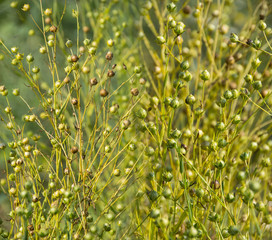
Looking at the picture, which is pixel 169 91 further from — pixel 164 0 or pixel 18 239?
pixel 18 239

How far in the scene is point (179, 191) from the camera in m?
0.59

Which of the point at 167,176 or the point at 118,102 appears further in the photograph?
the point at 118,102

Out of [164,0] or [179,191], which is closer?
[179,191]

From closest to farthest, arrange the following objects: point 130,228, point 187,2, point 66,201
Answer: point 66,201 → point 130,228 → point 187,2

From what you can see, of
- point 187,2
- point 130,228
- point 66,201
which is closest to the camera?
point 66,201

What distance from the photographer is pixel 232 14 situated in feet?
2.59

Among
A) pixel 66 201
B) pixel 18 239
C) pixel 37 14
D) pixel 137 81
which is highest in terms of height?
pixel 37 14

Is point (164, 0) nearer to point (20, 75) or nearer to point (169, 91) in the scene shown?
point (169, 91)

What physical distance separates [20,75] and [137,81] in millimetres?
268

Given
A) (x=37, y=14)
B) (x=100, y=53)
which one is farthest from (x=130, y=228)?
(x=37, y=14)

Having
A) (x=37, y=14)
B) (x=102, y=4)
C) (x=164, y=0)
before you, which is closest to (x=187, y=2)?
(x=164, y=0)

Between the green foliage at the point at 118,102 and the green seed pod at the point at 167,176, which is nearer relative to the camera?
the green seed pod at the point at 167,176

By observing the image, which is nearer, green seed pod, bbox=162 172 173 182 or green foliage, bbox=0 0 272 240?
green seed pod, bbox=162 172 173 182

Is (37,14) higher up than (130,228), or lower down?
higher up
